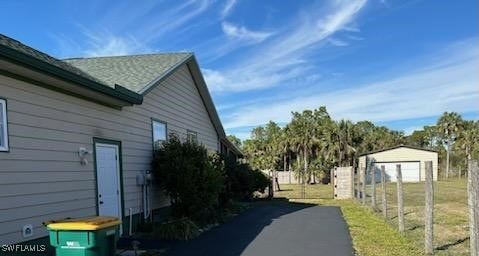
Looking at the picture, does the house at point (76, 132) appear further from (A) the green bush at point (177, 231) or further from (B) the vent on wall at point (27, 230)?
(A) the green bush at point (177, 231)

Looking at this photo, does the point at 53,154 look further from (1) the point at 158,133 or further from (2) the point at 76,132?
(1) the point at 158,133

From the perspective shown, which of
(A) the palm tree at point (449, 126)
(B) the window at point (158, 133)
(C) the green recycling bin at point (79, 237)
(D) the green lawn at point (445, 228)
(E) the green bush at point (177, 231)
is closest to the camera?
(C) the green recycling bin at point (79, 237)

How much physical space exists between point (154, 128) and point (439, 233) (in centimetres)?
790

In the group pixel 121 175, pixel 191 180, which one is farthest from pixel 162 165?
pixel 121 175

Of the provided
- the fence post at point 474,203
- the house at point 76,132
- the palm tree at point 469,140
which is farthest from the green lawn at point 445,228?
the palm tree at point 469,140

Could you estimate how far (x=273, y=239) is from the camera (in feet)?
36.4

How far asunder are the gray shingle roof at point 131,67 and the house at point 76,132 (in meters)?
0.03

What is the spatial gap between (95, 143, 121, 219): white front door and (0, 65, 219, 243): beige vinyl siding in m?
0.28

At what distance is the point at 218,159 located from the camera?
1583cm

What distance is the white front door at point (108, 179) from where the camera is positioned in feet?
33.9

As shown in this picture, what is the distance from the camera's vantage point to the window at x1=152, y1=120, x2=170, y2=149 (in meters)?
14.0

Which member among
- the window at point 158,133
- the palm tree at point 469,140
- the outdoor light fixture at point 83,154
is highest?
the window at point 158,133

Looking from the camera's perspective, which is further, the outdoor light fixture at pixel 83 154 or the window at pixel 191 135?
the window at pixel 191 135

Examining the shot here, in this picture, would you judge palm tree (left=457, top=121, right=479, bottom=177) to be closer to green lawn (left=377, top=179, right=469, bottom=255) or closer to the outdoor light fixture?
green lawn (left=377, top=179, right=469, bottom=255)
